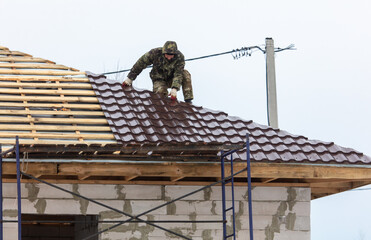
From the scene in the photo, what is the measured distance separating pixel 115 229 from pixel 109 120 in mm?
1689

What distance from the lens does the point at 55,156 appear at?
10414 mm

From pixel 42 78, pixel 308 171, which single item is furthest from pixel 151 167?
pixel 42 78

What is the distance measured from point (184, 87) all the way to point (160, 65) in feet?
1.98

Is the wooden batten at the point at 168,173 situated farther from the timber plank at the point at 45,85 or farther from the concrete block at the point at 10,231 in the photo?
the timber plank at the point at 45,85

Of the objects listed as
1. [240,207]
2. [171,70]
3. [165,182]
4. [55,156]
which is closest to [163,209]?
[165,182]

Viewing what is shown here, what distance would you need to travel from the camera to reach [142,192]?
37.9 ft

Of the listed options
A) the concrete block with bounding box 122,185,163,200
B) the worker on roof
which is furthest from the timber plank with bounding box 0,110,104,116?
the worker on roof

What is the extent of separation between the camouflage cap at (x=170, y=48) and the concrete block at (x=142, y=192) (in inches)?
128

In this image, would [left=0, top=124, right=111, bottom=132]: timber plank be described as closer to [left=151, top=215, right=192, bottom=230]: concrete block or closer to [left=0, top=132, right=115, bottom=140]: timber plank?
[left=0, top=132, right=115, bottom=140]: timber plank

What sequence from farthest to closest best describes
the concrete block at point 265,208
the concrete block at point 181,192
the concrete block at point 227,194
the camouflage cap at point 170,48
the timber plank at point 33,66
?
the camouflage cap at point 170,48, the timber plank at point 33,66, the concrete block at point 265,208, the concrete block at point 227,194, the concrete block at point 181,192

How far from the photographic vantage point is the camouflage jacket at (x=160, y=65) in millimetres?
14102

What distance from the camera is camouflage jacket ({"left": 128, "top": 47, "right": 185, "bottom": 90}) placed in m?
14.1

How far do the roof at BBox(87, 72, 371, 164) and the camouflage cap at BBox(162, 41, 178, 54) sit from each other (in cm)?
99

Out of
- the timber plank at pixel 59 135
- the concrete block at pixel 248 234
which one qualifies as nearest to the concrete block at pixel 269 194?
the concrete block at pixel 248 234
